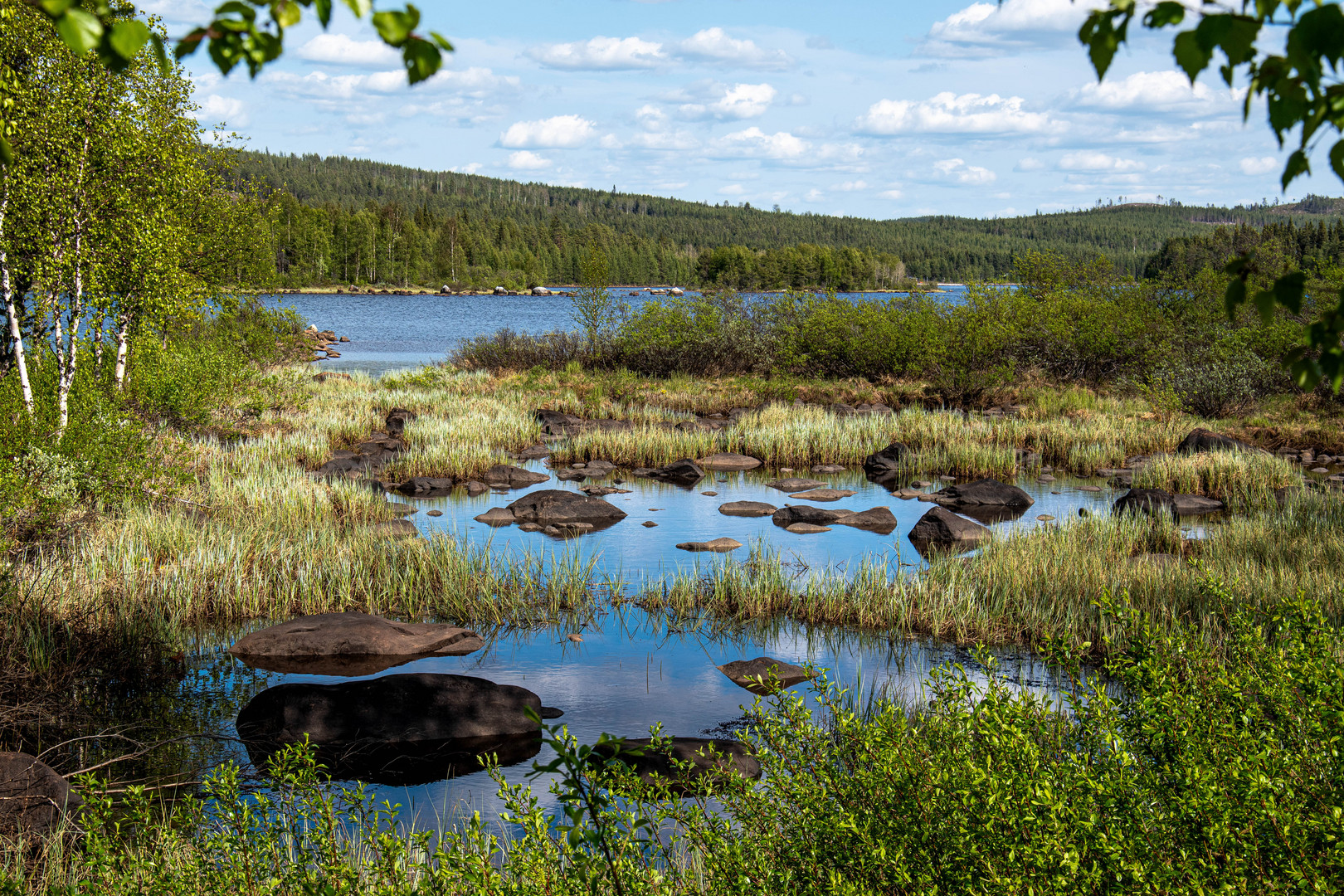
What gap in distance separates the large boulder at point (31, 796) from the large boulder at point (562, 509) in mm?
9974

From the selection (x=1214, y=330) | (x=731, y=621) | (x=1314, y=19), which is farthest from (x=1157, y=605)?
(x=1214, y=330)

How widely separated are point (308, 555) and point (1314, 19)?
11438mm

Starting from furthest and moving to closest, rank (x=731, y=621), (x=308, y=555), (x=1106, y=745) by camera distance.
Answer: (x=308, y=555)
(x=731, y=621)
(x=1106, y=745)

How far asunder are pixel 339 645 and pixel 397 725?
205 cm

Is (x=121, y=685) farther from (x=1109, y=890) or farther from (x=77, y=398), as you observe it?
(x=1109, y=890)

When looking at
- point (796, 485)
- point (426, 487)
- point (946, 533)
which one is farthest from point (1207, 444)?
point (426, 487)

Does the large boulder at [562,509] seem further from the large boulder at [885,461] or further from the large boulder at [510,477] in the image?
the large boulder at [885,461]

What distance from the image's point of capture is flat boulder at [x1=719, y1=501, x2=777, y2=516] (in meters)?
16.6

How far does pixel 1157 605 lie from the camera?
31.9 feet

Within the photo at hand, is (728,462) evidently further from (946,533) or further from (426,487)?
(946,533)

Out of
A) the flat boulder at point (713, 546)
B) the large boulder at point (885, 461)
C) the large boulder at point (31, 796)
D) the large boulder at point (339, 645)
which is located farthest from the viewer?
the large boulder at point (885, 461)

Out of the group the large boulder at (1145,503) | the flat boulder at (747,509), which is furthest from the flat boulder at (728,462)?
the large boulder at (1145,503)

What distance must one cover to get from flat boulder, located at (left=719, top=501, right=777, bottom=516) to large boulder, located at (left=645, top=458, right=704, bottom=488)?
9.46ft

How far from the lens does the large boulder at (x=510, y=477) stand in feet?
62.6
